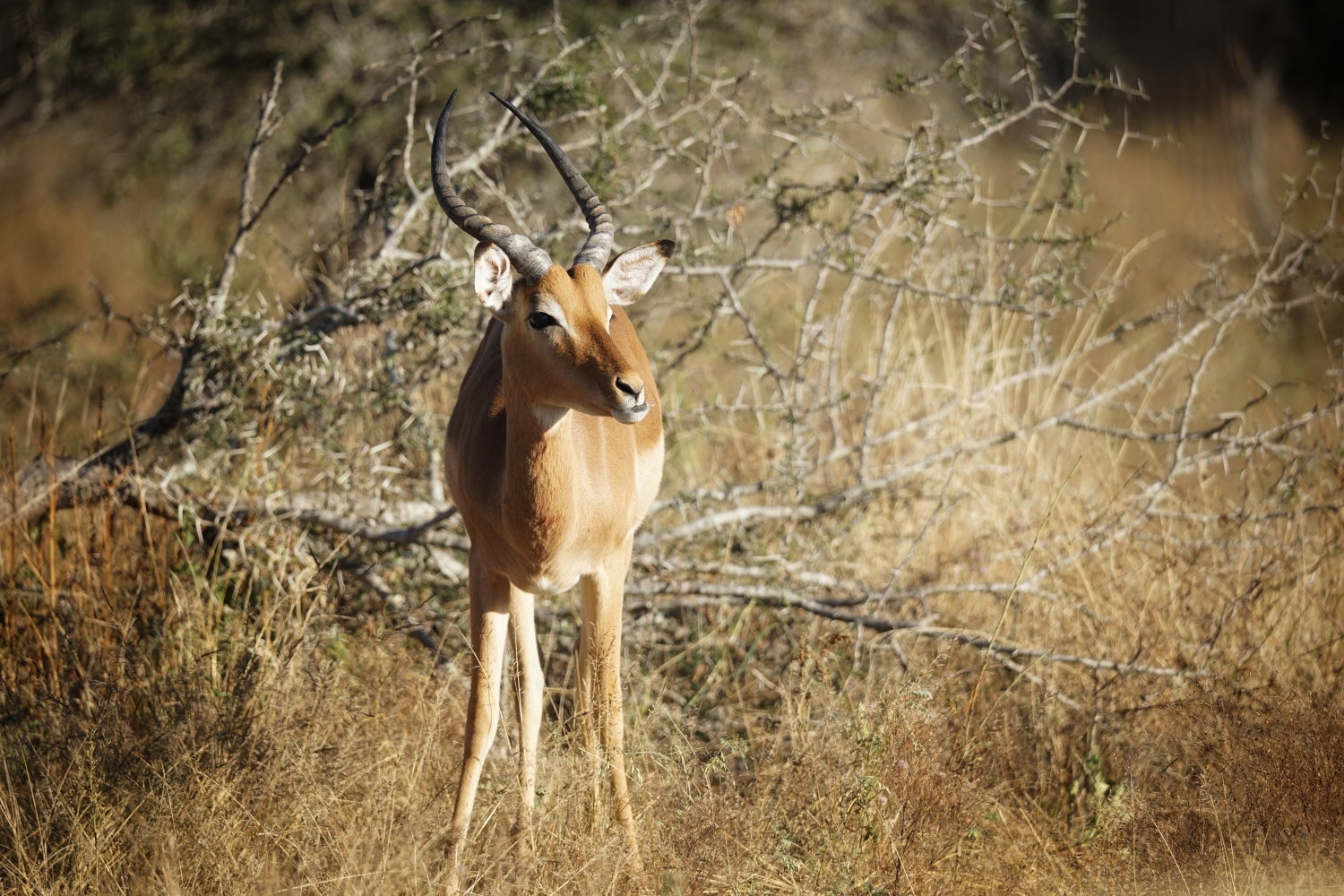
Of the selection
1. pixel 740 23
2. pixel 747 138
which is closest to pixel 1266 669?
pixel 747 138

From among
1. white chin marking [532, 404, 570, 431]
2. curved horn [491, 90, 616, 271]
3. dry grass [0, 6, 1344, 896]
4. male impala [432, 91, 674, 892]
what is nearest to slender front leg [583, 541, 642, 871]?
male impala [432, 91, 674, 892]

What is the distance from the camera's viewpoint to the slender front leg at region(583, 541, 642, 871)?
329 centimetres

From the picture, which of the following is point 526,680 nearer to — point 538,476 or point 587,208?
point 538,476

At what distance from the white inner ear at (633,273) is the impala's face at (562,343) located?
17cm

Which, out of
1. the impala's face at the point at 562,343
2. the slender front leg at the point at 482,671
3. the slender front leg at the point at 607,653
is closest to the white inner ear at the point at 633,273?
the impala's face at the point at 562,343

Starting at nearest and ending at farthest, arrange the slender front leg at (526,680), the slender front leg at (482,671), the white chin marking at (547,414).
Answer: the white chin marking at (547,414), the slender front leg at (482,671), the slender front leg at (526,680)

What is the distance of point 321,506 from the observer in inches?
169

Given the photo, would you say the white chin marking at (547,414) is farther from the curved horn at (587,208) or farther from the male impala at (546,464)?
the curved horn at (587,208)

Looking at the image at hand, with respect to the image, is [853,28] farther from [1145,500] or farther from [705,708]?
[705,708]

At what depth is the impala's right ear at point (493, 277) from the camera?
9.45 ft

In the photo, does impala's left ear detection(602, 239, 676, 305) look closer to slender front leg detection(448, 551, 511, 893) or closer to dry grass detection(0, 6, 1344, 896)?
slender front leg detection(448, 551, 511, 893)

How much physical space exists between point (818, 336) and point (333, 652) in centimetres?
272

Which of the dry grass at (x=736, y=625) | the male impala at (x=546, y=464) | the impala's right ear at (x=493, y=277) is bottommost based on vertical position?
the dry grass at (x=736, y=625)

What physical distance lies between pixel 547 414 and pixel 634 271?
1.77 feet
